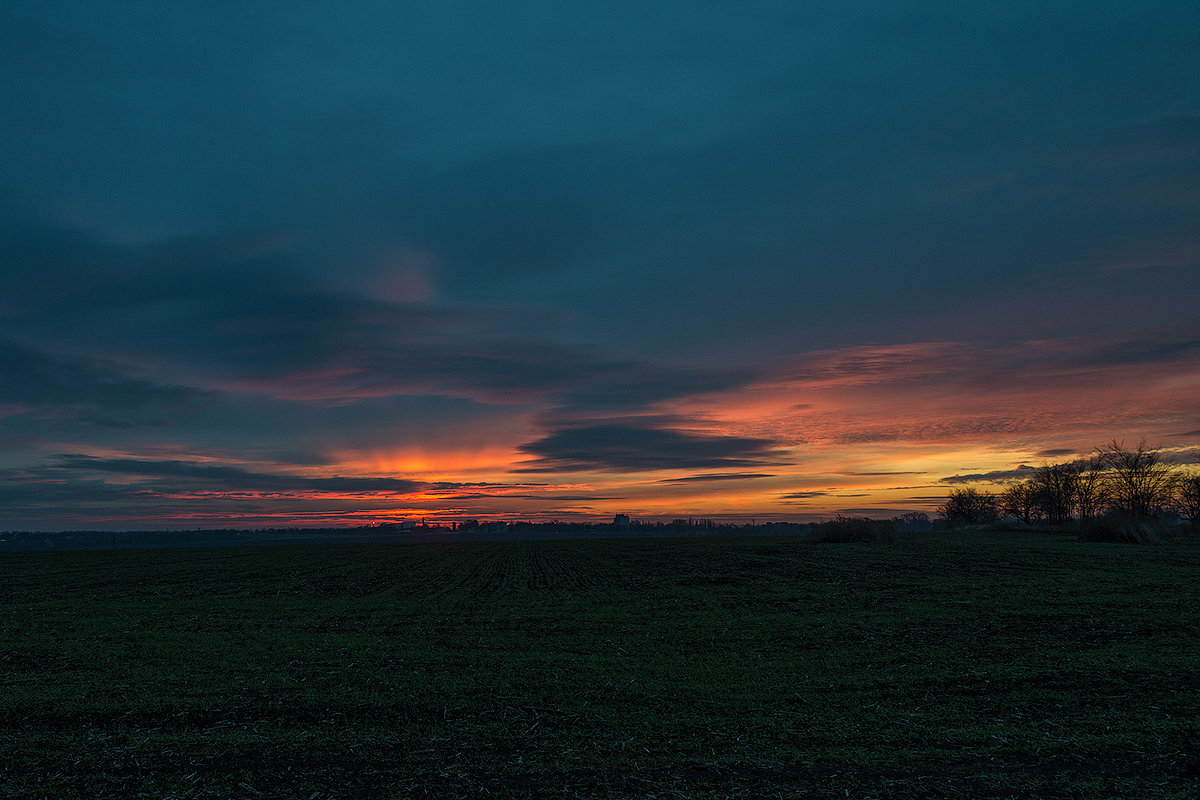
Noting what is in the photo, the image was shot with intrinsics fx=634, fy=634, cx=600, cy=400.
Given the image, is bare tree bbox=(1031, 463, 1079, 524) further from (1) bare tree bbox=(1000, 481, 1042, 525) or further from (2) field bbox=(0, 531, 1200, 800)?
(2) field bbox=(0, 531, 1200, 800)

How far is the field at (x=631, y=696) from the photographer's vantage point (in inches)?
369

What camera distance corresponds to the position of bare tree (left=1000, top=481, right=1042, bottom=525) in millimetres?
124438

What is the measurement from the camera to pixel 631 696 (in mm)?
13438

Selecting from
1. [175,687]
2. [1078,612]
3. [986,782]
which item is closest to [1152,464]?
[1078,612]

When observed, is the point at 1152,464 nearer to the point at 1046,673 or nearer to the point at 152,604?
the point at 1046,673

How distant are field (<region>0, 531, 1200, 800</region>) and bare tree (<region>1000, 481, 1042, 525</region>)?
374ft

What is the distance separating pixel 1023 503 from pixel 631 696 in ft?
471

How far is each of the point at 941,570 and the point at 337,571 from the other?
40466 mm

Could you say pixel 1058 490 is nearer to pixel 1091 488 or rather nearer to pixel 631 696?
pixel 1091 488

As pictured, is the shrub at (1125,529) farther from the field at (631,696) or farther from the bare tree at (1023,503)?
the bare tree at (1023,503)

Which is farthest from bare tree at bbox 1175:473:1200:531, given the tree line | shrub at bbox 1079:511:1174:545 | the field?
the field

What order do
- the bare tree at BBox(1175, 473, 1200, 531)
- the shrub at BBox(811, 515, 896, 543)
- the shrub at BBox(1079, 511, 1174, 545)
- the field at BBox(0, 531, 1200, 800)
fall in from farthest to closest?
the bare tree at BBox(1175, 473, 1200, 531), the shrub at BBox(811, 515, 896, 543), the shrub at BBox(1079, 511, 1174, 545), the field at BBox(0, 531, 1200, 800)

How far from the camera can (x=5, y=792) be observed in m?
9.30

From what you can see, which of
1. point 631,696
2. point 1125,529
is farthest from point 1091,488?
point 631,696
